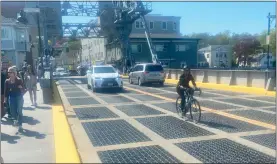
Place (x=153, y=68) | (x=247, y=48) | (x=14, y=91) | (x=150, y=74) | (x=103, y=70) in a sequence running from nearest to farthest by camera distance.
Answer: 1. (x=14, y=91)
2. (x=103, y=70)
3. (x=150, y=74)
4. (x=153, y=68)
5. (x=247, y=48)

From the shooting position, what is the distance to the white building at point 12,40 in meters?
39.4

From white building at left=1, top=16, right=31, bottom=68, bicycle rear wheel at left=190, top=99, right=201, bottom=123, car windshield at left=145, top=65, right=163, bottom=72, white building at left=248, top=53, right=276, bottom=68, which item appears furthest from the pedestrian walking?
white building at left=248, top=53, right=276, bottom=68

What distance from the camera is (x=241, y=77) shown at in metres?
18.8

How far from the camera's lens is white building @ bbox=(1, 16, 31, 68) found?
1550 inches

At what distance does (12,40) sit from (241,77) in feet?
110

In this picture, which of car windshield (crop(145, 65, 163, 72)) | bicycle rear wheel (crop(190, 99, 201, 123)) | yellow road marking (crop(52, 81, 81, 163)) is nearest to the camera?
yellow road marking (crop(52, 81, 81, 163))

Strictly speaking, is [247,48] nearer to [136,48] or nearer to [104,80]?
[136,48]

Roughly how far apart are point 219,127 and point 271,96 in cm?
815

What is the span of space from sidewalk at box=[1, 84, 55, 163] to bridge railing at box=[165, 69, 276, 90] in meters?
12.5

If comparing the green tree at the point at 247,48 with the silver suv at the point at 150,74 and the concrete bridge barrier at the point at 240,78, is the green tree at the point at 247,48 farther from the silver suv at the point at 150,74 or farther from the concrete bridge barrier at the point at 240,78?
the silver suv at the point at 150,74

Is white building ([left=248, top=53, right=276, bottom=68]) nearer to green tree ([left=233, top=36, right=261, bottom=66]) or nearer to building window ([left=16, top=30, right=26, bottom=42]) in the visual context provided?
green tree ([left=233, top=36, right=261, bottom=66])

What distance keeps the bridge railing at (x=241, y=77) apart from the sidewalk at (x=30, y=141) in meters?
12.5

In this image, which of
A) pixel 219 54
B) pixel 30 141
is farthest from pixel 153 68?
pixel 219 54

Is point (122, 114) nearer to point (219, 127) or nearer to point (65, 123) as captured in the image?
point (65, 123)
